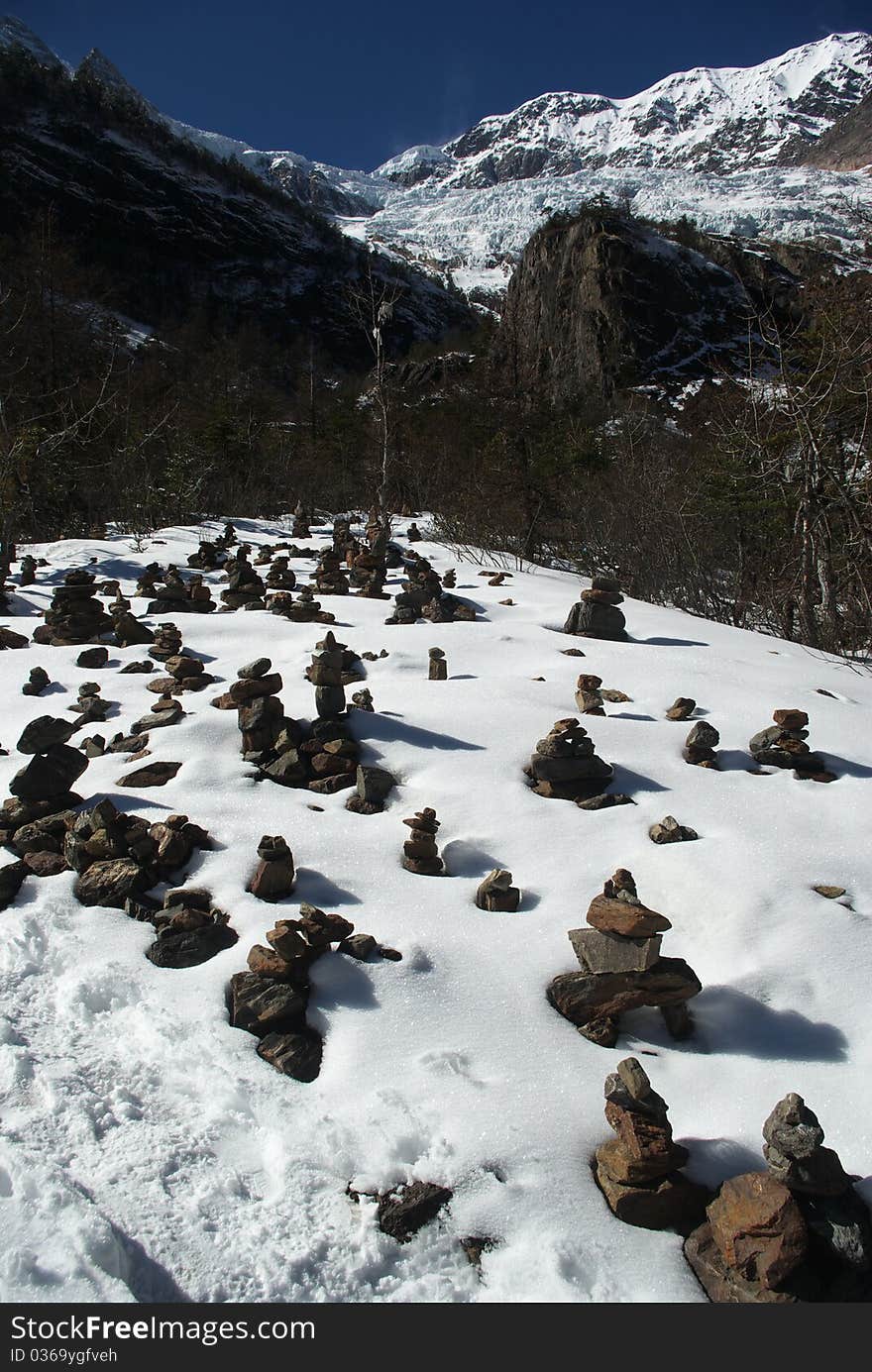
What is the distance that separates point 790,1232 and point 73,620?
4430mm

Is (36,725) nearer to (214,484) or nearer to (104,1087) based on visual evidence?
(104,1087)

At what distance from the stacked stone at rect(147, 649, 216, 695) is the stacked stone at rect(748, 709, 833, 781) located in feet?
8.27

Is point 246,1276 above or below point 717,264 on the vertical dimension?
below

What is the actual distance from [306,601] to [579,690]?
7.14 ft

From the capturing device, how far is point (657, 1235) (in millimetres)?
1270

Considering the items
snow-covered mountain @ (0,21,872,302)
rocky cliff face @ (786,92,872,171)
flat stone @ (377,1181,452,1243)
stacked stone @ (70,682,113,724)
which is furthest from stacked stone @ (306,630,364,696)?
rocky cliff face @ (786,92,872,171)

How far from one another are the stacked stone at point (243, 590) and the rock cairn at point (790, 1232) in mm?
4461

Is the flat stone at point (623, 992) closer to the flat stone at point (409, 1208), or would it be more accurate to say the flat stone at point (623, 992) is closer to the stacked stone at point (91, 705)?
the flat stone at point (409, 1208)

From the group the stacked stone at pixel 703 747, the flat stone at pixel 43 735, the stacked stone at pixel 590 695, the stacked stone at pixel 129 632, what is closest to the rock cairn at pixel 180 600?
the stacked stone at pixel 129 632

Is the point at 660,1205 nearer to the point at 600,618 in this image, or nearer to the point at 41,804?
the point at 41,804

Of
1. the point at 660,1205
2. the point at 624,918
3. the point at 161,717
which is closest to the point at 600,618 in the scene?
the point at 161,717
